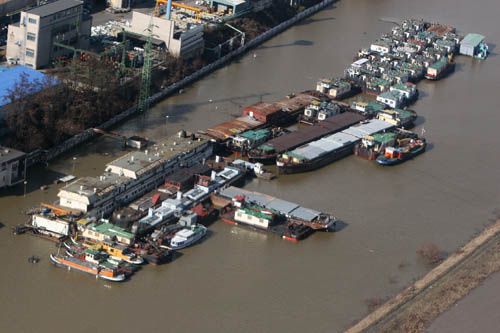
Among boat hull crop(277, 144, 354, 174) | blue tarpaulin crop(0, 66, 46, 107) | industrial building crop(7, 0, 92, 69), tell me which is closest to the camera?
boat hull crop(277, 144, 354, 174)

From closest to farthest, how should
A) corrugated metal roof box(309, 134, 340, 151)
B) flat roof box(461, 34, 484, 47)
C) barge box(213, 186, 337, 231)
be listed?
barge box(213, 186, 337, 231), corrugated metal roof box(309, 134, 340, 151), flat roof box(461, 34, 484, 47)

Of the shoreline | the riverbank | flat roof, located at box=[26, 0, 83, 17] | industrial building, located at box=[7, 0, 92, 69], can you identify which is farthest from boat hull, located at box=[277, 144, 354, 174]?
flat roof, located at box=[26, 0, 83, 17]

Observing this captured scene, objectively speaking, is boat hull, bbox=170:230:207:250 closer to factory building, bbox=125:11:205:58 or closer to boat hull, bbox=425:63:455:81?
factory building, bbox=125:11:205:58

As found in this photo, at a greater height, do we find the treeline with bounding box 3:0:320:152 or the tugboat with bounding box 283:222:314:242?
the treeline with bounding box 3:0:320:152

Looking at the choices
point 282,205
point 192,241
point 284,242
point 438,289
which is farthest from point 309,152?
point 438,289

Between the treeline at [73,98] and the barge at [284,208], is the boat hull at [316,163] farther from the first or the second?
the treeline at [73,98]

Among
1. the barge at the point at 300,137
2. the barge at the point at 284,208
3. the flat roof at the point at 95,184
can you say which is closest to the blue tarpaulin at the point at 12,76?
the flat roof at the point at 95,184
